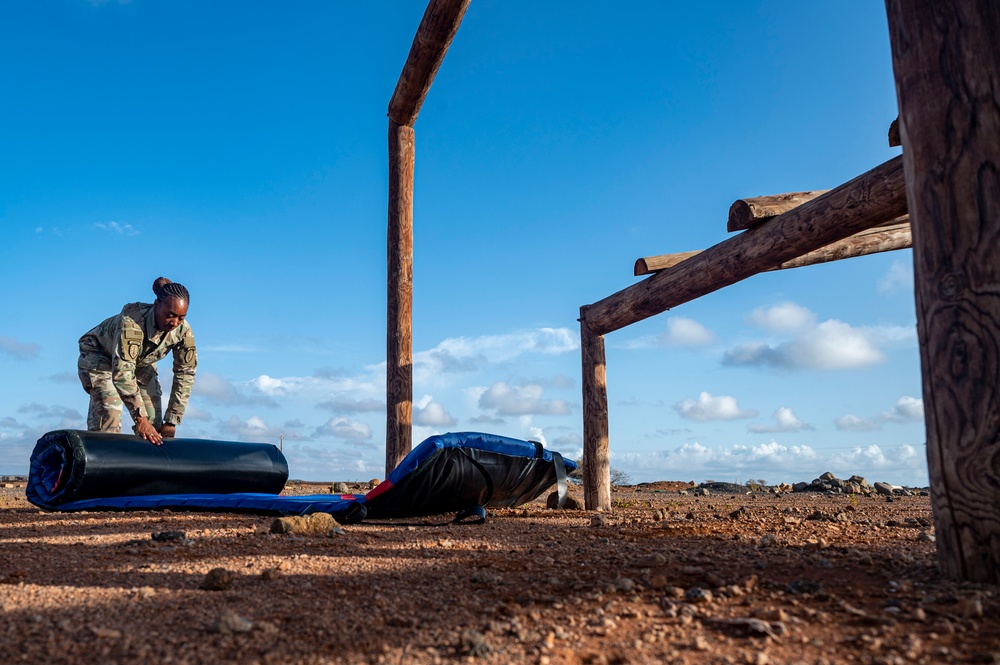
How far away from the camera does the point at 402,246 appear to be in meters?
8.27

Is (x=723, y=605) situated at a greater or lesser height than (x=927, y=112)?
lesser

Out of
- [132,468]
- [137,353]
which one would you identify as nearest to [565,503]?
[132,468]

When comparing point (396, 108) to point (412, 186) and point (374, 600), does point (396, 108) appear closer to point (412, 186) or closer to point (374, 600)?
point (412, 186)

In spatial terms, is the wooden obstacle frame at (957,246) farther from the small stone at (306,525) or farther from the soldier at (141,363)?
the soldier at (141,363)

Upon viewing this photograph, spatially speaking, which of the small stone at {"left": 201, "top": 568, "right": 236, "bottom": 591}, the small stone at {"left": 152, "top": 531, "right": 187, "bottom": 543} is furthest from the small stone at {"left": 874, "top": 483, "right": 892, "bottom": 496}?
the small stone at {"left": 201, "top": 568, "right": 236, "bottom": 591}

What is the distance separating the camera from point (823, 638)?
2271mm

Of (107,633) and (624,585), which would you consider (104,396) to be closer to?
(107,633)

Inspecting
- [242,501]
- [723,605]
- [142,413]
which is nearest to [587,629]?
[723,605]

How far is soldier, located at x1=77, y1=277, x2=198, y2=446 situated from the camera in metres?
7.25

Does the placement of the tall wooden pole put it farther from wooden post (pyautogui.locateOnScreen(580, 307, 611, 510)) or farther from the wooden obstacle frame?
the wooden obstacle frame

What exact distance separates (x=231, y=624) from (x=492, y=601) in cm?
94

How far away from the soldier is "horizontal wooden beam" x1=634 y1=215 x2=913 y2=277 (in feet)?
15.2

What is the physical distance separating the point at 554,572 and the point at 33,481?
6.13 m

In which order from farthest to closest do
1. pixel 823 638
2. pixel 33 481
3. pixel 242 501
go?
pixel 33 481 → pixel 242 501 → pixel 823 638
